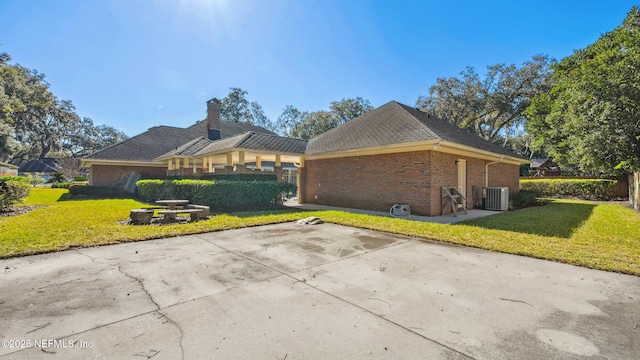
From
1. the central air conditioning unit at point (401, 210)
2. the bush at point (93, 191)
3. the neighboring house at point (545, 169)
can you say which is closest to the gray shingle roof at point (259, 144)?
the central air conditioning unit at point (401, 210)

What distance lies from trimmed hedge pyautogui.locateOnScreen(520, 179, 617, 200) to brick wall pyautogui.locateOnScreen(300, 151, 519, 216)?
29.7 ft

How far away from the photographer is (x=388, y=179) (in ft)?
36.9

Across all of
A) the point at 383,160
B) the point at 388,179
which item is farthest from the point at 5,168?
the point at 388,179

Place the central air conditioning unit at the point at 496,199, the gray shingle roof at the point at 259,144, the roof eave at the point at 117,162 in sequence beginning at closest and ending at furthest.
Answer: the central air conditioning unit at the point at 496,199
the gray shingle roof at the point at 259,144
the roof eave at the point at 117,162

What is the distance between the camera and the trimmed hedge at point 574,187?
19069 millimetres

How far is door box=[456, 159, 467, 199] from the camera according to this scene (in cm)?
1199

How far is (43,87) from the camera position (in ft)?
96.5

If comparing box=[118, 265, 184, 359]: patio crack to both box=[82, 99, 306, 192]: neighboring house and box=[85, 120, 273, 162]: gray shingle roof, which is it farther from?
box=[85, 120, 273, 162]: gray shingle roof

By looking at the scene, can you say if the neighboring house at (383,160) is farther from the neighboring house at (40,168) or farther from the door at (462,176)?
the neighboring house at (40,168)

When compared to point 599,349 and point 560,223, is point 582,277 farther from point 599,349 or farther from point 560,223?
point 560,223

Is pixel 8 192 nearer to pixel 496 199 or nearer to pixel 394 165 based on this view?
pixel 394 165

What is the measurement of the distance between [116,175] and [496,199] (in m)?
25.2

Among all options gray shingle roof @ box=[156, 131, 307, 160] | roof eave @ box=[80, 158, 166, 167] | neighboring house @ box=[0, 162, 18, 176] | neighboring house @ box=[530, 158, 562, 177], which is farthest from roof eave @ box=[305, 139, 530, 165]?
neighboring house @ box=[530, 158, 562, 177]

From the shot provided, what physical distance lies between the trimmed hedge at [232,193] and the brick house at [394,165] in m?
2.40
